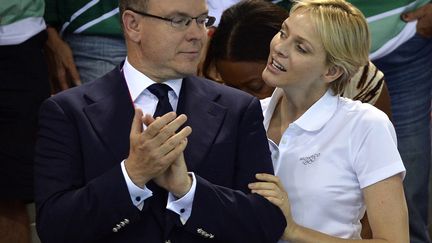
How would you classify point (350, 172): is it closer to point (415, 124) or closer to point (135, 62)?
point (135, 62)

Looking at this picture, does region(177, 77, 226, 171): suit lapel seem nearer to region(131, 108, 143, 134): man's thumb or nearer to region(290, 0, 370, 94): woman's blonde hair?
region(131, 108, 143, 134): man's thumb

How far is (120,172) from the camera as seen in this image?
2400mm

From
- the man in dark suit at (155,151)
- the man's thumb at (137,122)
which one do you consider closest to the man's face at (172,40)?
the man in dark suit at (155,151)

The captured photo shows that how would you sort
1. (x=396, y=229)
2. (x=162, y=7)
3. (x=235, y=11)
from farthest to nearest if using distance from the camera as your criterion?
(x=235, y=11) < (x=396, y=229) < (x=162, y=7)

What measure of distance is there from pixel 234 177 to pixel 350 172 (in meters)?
0.39

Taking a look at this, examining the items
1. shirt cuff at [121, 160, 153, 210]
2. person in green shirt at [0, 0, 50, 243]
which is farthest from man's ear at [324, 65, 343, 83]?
person in green shirt at [0, 0, 50, 243]

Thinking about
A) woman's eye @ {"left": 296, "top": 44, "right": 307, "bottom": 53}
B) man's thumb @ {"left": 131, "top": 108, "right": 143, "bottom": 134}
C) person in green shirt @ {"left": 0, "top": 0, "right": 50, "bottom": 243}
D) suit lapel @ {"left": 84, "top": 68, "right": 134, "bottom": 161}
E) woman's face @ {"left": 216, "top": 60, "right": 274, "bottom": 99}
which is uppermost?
man's thumb @ {"left": 131, "top": 108, "right": 143, "bottom": 134}

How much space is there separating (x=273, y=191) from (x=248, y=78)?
757 millimetres

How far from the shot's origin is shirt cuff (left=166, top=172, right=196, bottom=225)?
96.3 inches

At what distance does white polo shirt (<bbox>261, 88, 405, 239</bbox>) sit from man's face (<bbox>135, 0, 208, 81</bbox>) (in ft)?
1.54

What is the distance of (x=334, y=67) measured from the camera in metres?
2.92

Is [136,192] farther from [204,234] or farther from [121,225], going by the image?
[204,234]

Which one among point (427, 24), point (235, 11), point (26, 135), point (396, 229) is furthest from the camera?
point (427, 24)

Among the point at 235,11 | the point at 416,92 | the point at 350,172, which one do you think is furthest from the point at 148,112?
the point at 416,92
